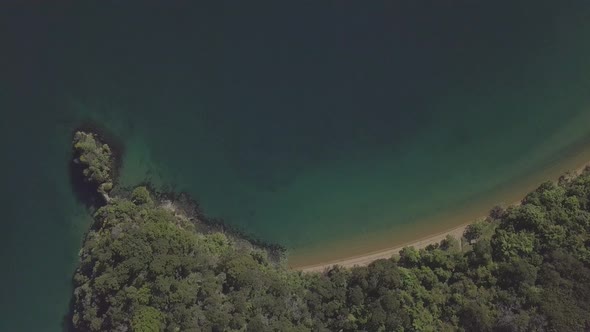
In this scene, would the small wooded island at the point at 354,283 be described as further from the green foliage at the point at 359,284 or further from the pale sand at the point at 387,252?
the pale sand at the point at 387,252

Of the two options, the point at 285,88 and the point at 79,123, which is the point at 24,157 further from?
the point at 285,88

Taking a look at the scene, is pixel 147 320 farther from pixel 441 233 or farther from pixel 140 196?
pixel 441 233

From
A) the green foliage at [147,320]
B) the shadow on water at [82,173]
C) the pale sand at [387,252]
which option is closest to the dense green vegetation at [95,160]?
the shadow on water at [82,173]

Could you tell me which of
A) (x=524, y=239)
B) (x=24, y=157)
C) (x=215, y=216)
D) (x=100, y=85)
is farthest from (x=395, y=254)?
(x=24, y=157)

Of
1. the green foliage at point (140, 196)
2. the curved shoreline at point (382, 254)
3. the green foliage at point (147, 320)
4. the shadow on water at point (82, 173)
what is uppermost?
the shadow on water at point (82, 173)

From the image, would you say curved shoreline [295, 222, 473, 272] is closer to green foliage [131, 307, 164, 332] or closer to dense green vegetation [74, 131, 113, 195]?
green foliage [131, 307, 164, 332]

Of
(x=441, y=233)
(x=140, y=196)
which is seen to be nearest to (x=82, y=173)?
(x=140, y=196)
